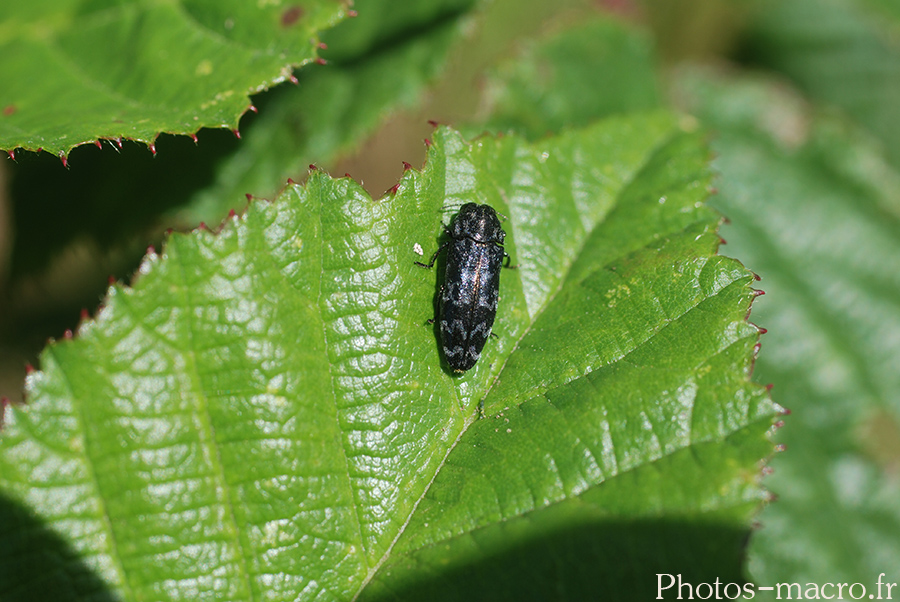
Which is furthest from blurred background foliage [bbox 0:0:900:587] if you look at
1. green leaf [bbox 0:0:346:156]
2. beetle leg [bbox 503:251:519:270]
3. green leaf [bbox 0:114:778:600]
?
green leaf [bbox 0:114:778:600]

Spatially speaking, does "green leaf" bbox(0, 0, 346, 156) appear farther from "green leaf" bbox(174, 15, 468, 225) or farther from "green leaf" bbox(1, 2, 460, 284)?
"green leaf" bbox(174, 15, 468, 225)

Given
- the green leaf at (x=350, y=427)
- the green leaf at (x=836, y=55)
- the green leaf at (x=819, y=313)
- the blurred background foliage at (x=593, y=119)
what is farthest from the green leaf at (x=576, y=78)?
the green leaf at (x=836, y=55)

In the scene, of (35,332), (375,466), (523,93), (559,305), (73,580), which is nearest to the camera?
(73,580)

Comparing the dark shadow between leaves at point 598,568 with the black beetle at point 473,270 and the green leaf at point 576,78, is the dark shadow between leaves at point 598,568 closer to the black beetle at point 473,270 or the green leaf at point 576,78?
the black beetle at point 473,270

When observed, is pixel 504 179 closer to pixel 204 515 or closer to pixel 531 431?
pixel 531 431

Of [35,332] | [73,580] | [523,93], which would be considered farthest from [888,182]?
[35,332]
